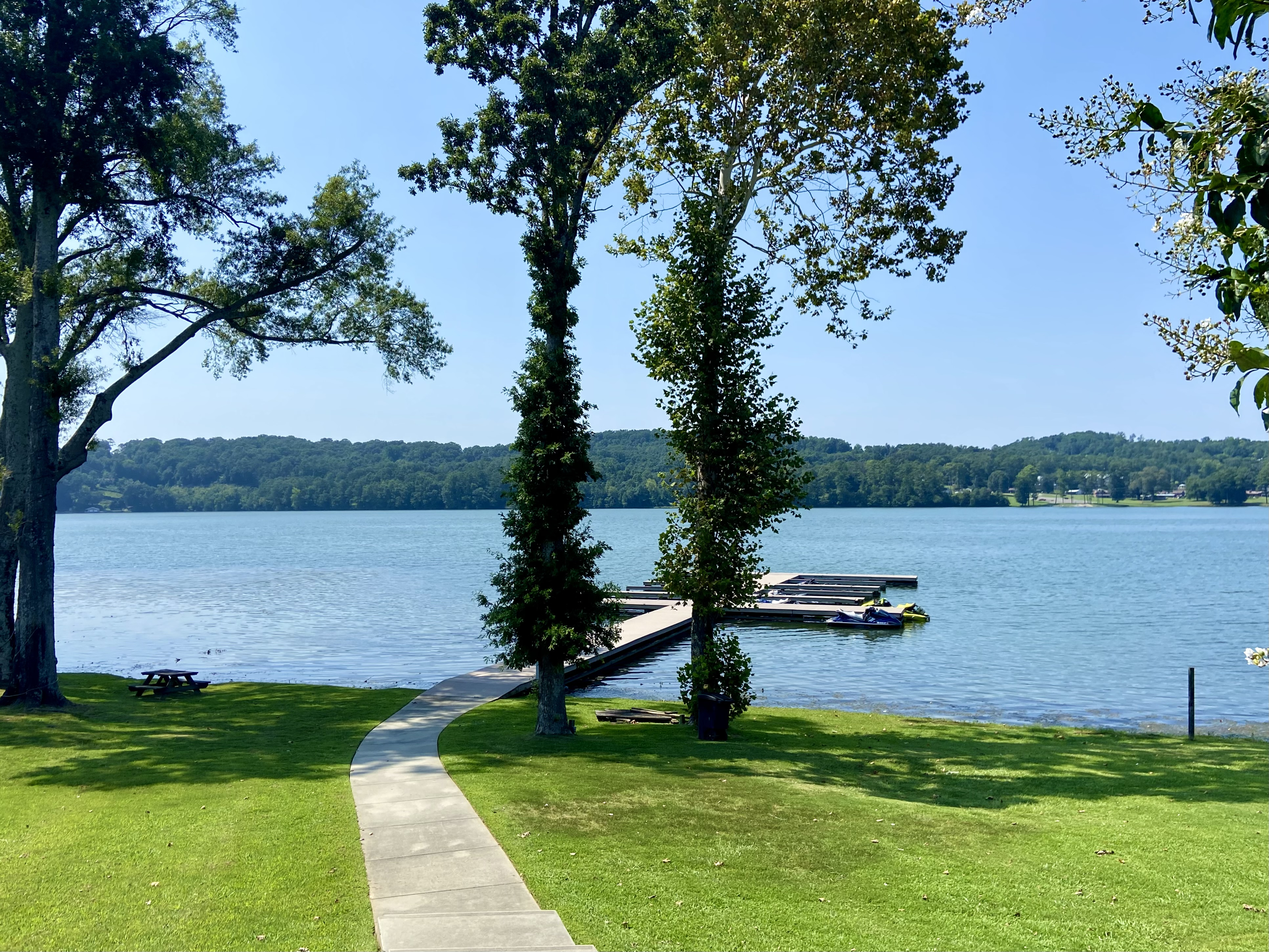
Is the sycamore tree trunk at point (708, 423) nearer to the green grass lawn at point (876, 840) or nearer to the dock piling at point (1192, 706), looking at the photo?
the green grass lawn at point (876, 840)

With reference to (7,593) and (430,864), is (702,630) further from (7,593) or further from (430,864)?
(7,593)

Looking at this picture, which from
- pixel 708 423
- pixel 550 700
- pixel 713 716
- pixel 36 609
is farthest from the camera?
pixel 36 609

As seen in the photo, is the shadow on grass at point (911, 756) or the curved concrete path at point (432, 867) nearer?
the curved concrete path at point (432, 867)

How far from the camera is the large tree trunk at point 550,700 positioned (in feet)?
48.7

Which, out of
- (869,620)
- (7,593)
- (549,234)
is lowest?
(869,620)

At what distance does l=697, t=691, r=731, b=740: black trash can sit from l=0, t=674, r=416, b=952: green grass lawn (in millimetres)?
5426

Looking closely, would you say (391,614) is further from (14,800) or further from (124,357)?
(14,800)

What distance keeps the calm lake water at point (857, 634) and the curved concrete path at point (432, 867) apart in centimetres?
1250

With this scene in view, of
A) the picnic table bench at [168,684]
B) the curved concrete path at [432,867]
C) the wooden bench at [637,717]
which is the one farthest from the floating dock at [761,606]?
the picnic table bench at [168,684]

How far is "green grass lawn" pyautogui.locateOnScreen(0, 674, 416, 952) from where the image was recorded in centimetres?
688

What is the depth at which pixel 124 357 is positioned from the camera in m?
21.1

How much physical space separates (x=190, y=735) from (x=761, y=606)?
29.9 m

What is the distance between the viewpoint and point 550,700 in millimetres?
14891

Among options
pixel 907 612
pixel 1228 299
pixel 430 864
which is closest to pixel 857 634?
pixel 907 612
